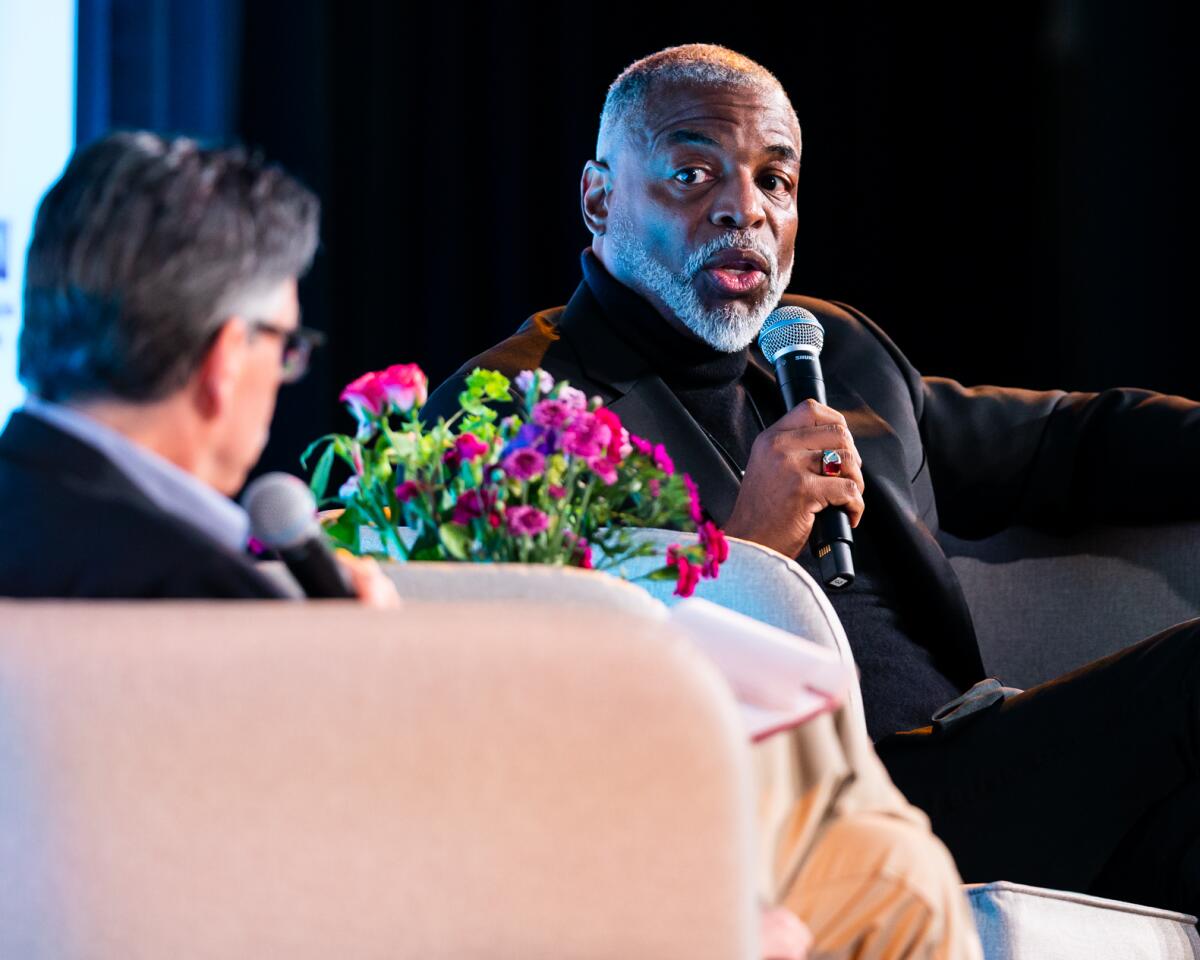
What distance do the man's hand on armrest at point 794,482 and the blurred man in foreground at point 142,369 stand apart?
3.01ft

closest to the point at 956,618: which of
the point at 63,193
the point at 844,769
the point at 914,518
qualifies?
the point at 914,518

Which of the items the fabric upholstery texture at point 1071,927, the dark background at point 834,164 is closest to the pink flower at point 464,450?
the fabric upholstery texture at point 1071,927

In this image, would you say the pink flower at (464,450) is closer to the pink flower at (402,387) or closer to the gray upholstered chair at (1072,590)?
the pink flower at (402,387)

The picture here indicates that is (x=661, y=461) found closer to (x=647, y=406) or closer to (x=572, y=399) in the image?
(x=572, y=399)

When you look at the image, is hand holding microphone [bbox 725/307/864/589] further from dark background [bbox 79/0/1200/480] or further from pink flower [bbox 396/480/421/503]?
dark background [bbox 79/0/1200/480]

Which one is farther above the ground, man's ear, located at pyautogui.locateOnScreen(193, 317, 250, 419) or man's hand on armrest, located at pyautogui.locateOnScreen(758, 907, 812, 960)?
man's ear, located at pyautogui.locateOnScreen(193, 317, 250, 419)

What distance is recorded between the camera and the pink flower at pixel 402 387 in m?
1.46

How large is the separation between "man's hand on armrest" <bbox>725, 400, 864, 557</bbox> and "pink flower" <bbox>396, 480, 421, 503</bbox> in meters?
0.56

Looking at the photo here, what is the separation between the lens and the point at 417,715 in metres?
0.87

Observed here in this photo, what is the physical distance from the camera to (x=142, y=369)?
3.27 ft

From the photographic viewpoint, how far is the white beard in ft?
7.42

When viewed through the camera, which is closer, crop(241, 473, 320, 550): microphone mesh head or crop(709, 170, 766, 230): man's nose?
crop(241, 473, 320, 550): microphone mesh head

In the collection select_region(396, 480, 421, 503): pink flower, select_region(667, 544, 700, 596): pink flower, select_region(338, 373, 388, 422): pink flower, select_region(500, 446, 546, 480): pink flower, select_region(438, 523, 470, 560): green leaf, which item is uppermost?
select_region(338, 373, 388, 422): pink flower

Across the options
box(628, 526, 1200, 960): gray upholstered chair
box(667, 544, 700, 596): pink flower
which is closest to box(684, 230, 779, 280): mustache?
box(628, 526, 1200, 960): gray upholstered chair
